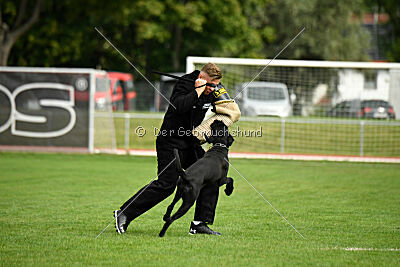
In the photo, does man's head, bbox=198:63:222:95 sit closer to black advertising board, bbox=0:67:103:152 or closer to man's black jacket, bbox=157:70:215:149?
man's black jacket, bbox=157:70:215:149

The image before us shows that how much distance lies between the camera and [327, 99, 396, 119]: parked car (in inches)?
690

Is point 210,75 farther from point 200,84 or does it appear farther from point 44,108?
point 44,108

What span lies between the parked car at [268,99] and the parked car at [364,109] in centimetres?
131

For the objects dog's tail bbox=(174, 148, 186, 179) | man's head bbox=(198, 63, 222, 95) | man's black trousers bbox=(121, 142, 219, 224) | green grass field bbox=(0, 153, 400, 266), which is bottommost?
green grass field bbox=(0, 153, 400, 266)

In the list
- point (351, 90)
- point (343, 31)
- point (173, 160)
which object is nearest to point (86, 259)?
point (173, 160)

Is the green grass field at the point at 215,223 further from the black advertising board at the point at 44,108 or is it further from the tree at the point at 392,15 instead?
the tree at the point at 392,15

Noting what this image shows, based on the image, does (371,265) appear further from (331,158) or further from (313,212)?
(331,158)

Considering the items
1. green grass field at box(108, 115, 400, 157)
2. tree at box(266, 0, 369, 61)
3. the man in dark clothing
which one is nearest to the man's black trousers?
the man in dark clothing

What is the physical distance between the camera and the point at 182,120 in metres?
6.86

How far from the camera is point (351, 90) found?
60.1 ft

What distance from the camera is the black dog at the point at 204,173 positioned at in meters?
6.23

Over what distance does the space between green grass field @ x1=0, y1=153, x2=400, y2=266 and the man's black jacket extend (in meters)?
1.03

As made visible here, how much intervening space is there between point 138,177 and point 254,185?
2488mm

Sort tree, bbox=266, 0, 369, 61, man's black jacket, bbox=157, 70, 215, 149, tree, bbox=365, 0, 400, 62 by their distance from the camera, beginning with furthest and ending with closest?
tree, bbox=266, 0, 369, 61, tree, bbox=365, 0, 400, 62, man's black jacket, bbox=157, 70, 215, 149
